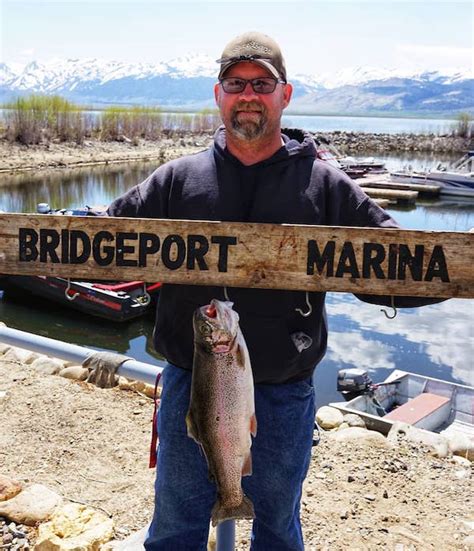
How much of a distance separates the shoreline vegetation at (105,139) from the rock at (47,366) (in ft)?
108

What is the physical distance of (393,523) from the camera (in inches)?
150

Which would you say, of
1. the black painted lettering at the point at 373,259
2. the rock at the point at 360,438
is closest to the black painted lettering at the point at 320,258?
the black painted lettering at the point at 373,259

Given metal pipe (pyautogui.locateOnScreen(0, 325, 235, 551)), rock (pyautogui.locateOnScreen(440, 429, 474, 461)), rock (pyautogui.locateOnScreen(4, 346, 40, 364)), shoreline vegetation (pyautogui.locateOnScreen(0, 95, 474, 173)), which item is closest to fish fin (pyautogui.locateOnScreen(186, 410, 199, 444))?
metal pipe (pyautogui.locateOnScreen(0, 325, 235, 551))

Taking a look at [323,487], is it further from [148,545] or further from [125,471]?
→ [148,545]

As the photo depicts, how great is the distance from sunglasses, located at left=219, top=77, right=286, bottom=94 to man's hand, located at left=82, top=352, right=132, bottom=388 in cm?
376

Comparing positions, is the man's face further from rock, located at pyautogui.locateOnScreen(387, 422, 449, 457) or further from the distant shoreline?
the distant shoreline

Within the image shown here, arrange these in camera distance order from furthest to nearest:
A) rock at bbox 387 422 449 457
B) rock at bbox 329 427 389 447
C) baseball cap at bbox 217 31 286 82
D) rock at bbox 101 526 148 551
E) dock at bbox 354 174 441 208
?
dock at bbox 354 174 441 208 → rock at bbox 387 422 449 457 → rock at bbox 329 427 389 447 → rock at bbox 101 526 148 551 → baseball cap at bbox 217 31 286 82

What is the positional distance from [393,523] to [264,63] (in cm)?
286

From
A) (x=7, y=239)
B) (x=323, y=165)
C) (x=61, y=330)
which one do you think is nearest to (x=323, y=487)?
(x=323, y=165)

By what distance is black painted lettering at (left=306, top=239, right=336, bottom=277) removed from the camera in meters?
2.26

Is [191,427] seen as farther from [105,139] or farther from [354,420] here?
[105,139]

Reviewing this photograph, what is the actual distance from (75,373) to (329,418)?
8.70ft

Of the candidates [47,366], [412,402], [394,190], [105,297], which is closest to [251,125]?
[47,366]

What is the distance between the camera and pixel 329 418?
656 centimetres
